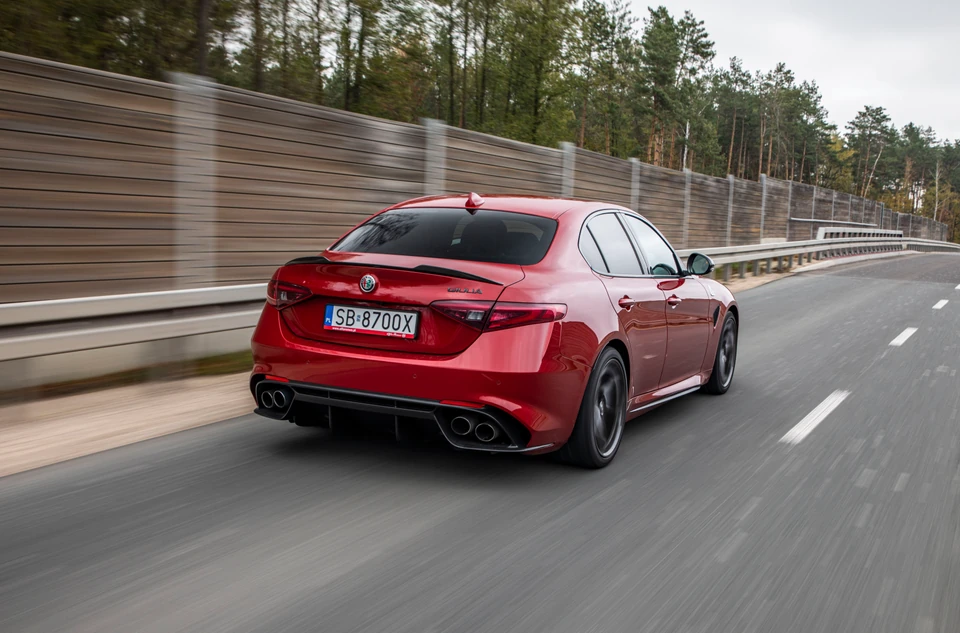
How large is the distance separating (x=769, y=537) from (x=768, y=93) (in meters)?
116

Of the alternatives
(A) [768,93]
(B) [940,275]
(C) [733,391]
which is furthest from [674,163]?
(C) [733,391]

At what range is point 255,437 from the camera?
5.57m

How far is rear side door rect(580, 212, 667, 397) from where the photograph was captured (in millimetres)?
5266

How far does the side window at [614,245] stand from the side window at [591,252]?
0.19 feet

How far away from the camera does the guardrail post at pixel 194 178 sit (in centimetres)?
748

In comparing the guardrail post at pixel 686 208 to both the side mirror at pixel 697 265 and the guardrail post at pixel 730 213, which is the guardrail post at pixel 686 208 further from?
the side mirror at pixel 697 265

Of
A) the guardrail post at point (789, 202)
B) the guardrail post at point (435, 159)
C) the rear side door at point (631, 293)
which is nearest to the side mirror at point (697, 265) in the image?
the rear side door at point (631, 293)

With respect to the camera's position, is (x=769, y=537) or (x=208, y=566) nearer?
(x=208, y=566)

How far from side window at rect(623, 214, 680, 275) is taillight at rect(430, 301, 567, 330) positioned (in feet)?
6.05

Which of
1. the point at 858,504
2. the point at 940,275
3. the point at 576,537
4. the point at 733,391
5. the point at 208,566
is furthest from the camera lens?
the point at 940,275

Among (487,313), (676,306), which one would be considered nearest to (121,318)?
(487,313)

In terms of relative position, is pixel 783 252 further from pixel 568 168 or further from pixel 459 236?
pixel 459 236

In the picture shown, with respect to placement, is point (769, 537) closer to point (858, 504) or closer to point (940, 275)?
point (858, 504)

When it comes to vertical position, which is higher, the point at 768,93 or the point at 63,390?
the point at 768,93
